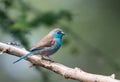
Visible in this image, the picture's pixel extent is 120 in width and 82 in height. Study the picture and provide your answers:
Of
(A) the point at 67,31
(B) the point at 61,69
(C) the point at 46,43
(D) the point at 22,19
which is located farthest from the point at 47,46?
(A) the point at 67,31

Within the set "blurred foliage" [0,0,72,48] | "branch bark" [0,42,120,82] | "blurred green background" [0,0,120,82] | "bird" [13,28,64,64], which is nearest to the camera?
"branch bark" [0,42,120,82]

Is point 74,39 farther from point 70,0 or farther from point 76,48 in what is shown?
point 70,0

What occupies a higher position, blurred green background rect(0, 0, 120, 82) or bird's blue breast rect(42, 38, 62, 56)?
blurred green background rect(0, 0, 120, 82)

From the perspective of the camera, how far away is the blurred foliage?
5.16 meters

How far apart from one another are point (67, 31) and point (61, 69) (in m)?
1.47

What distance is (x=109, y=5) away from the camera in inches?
415

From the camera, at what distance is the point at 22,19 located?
5.30 meters

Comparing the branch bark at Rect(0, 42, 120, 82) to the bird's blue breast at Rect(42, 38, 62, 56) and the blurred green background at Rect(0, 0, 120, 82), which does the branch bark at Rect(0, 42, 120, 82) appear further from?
the blurred green background at Rect(0, 0, 120, 82)

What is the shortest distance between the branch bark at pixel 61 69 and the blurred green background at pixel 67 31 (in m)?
0.55

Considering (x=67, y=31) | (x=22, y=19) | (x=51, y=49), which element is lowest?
(x=51, y=49)

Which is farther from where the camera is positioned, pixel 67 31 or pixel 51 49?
pixel 67 31

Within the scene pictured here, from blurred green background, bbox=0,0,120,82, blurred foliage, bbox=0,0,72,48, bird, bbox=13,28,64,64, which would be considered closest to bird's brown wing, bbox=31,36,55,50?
bird, bbox=13,28,64,64

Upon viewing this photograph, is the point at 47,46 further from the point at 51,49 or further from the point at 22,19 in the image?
the point at 22,19

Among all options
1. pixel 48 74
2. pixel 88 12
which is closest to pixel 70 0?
pixel 88 12
